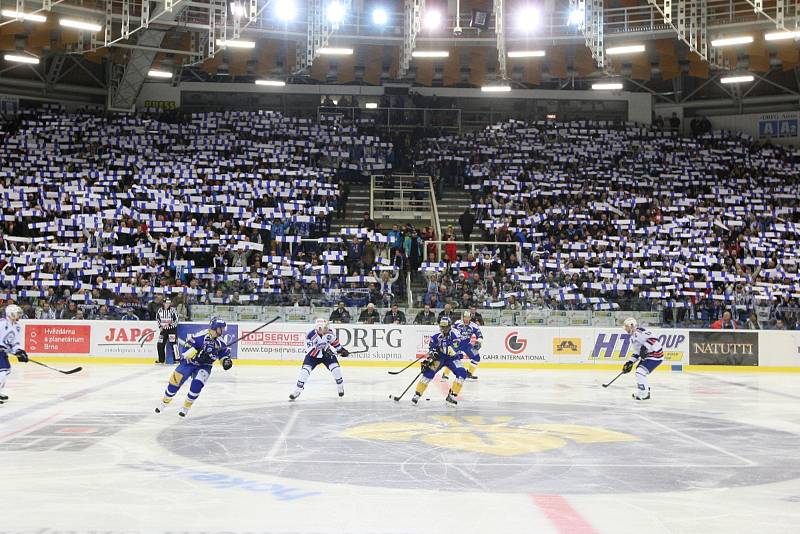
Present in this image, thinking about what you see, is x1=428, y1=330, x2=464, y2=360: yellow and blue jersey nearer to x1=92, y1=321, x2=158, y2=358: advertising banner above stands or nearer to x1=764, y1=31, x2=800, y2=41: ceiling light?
x1=92, y1=321, x2=158, y2=358: advertising banner above stands

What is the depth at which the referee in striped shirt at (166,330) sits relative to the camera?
881 inches

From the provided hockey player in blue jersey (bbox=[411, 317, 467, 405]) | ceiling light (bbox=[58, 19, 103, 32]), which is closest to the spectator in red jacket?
hockey player in blue jersey (bbox=[411, 317, 467, 405])

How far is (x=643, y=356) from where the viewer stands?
16641 mm

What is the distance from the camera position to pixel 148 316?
75.4ft

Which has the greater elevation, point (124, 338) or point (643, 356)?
point (643, 356)

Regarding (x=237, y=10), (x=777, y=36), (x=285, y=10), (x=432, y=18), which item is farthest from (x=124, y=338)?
(x=777, y=36)

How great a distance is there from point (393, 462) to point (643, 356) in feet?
28.0

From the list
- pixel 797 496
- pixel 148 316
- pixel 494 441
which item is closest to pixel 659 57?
pixel 148 316

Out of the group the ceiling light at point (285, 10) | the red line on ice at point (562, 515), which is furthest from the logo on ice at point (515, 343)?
the red line on ice at point (562, 515)

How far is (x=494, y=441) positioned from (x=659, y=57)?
2494 cm

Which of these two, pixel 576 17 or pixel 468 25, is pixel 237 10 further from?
pixel 576 17

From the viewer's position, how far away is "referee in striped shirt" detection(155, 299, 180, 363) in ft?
73.4

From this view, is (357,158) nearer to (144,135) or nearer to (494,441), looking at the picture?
(144,135)

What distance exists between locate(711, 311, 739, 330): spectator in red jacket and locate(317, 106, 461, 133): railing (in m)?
20.8
